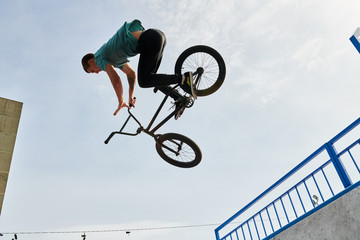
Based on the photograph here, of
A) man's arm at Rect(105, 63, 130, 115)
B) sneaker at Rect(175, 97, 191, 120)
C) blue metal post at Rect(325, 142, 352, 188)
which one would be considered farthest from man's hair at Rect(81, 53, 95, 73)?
blue metal post at Rect(325, 142, 352, 188)

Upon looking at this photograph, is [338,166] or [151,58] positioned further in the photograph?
[338,166]

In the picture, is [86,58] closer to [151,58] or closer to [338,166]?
[151,58]

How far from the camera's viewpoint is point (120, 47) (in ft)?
11.8

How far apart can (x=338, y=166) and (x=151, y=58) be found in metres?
3.36

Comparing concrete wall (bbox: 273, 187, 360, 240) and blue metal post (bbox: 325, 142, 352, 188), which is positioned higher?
blue metal post (bbox: 325, 142, 352, 188)

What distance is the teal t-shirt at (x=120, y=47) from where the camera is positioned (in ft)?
11.7

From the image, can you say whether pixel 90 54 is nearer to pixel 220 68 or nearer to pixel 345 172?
pixel 220 68

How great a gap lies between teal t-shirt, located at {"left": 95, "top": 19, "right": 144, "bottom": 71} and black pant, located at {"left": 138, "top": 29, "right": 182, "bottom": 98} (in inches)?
5.4

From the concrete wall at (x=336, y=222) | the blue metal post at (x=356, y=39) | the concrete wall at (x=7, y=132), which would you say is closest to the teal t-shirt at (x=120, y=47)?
the concrete wall at (x=7, y=132)

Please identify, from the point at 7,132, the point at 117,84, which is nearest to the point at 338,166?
the point at 117,84

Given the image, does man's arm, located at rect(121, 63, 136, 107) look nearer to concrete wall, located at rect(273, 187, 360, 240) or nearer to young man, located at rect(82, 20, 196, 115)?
young man, located at rect(82, 20, 196, 115)

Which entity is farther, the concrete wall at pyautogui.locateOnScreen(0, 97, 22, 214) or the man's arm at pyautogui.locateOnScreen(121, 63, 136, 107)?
the man's arm at pyautogui.locateOnScreen(121, 63, 136, 107)

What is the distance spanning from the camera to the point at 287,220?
15.4 feet

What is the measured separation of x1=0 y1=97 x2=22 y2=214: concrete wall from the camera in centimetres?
372
